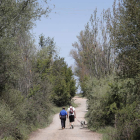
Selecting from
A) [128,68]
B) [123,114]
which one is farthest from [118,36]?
[123,114]

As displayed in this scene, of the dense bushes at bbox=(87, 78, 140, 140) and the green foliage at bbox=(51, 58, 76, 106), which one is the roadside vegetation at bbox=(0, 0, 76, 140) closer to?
the dense bushes at bbox=(87, 78, 140, 140)

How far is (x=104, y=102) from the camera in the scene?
61.4 ft

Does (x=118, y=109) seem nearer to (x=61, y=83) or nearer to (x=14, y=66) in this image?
(x=14, y=66)

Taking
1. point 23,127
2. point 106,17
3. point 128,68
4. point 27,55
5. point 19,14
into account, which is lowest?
point 23,127

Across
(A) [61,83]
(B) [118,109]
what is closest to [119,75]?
(B) [118,109]

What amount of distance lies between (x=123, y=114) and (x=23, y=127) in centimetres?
647

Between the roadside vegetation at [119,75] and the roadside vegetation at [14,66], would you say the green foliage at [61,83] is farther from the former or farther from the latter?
the roadside vegetation at [14,66]

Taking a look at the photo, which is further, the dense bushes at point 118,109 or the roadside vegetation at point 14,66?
the roadside vegetation at point 14,66

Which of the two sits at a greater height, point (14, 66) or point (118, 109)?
point (14, 66)

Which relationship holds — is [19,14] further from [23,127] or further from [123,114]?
[123,114]

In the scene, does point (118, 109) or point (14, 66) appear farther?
point (118, 109)

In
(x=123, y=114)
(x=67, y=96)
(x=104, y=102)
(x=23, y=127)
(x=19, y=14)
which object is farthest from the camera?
(x=67, y=96)

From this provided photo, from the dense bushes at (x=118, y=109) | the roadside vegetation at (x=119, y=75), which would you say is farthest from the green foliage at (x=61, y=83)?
the dense bushes at (x=118, y=109)

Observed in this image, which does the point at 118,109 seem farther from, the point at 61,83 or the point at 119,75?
the point at 61,83
